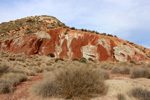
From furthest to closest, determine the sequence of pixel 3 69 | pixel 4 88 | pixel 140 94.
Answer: pixel 3 69
pixel 4 88
pixel 140 94

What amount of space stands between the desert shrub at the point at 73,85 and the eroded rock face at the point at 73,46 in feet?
68.7

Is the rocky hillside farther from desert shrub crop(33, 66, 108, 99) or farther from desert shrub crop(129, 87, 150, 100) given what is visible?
desert shrub crop(129, 87, 150, 100)

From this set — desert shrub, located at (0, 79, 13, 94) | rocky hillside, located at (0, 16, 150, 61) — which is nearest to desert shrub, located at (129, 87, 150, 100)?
desert shrub, located at (0, 79, 13, 94)

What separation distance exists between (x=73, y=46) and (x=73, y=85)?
23628 mm

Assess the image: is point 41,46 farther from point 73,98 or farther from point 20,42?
point 73,98

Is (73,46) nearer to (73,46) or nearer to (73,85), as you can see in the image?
(73,46)

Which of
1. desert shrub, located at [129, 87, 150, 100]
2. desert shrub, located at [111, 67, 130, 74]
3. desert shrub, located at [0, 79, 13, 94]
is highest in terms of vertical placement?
desert shrub, located at [129, 87, 150, 100]

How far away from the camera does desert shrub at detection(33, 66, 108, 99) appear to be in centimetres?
448

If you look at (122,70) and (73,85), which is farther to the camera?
(122,70)

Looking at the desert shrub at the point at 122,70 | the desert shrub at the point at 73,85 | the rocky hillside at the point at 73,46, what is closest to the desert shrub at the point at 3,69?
the desert shrub at the point at 73,85

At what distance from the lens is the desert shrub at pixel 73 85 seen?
14.7 ft

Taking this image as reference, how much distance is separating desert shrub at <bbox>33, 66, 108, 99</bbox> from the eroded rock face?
68.7 ft

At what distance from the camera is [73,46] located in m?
28.0

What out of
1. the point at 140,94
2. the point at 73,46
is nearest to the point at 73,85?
the point at 140,94
